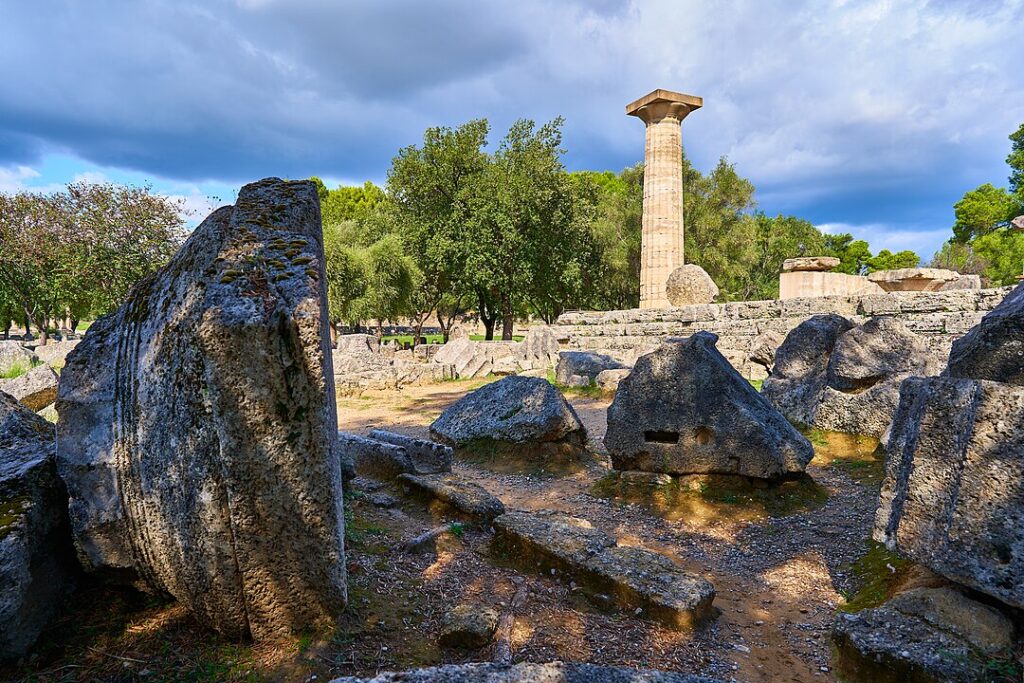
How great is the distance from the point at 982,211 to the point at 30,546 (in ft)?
151

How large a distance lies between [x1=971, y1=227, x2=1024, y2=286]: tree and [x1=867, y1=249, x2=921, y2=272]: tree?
567 inches

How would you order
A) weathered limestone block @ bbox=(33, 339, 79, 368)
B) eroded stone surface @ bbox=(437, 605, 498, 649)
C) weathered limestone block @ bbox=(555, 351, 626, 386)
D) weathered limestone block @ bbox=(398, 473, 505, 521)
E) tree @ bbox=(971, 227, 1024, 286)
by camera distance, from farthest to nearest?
tree @ bbox=(971, 227, 1024, 286), weathered limestone block @ bbox=(33, 339, 79, 368), weathered limestone block @ bbox=(555, 351, 626, 386), weathered limestone block @ bbox=(398, 473, 505, 521), eroded stone surface @ bbox=(437, 605, 498, 649)

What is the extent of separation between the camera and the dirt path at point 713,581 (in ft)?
9.99

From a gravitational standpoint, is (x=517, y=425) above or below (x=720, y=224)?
below

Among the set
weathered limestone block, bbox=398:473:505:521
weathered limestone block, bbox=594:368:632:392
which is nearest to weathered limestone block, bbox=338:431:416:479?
weathered limestone block, bbox=398:473:505:521

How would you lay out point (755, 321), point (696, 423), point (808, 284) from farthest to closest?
point (808, 284), point (755, 321), point (696, 423)

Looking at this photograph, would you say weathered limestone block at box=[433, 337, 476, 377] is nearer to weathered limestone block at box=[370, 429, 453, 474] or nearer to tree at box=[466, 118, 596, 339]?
tree at box=[466, 118, 596, 339]

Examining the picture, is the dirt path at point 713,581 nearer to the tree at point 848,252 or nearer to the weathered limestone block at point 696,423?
the weathered limestone block at point 696,423

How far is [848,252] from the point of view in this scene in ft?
171

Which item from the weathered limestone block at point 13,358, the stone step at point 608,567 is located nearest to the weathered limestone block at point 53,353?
the weathered limestone block at point 13,358

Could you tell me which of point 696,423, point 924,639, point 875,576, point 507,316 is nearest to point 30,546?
point 924,639

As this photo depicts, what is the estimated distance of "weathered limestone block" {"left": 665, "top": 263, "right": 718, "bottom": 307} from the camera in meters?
18.3

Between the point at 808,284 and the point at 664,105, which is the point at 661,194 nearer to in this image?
the point at 664,105

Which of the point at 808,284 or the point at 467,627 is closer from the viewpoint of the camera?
the point at 467,627
